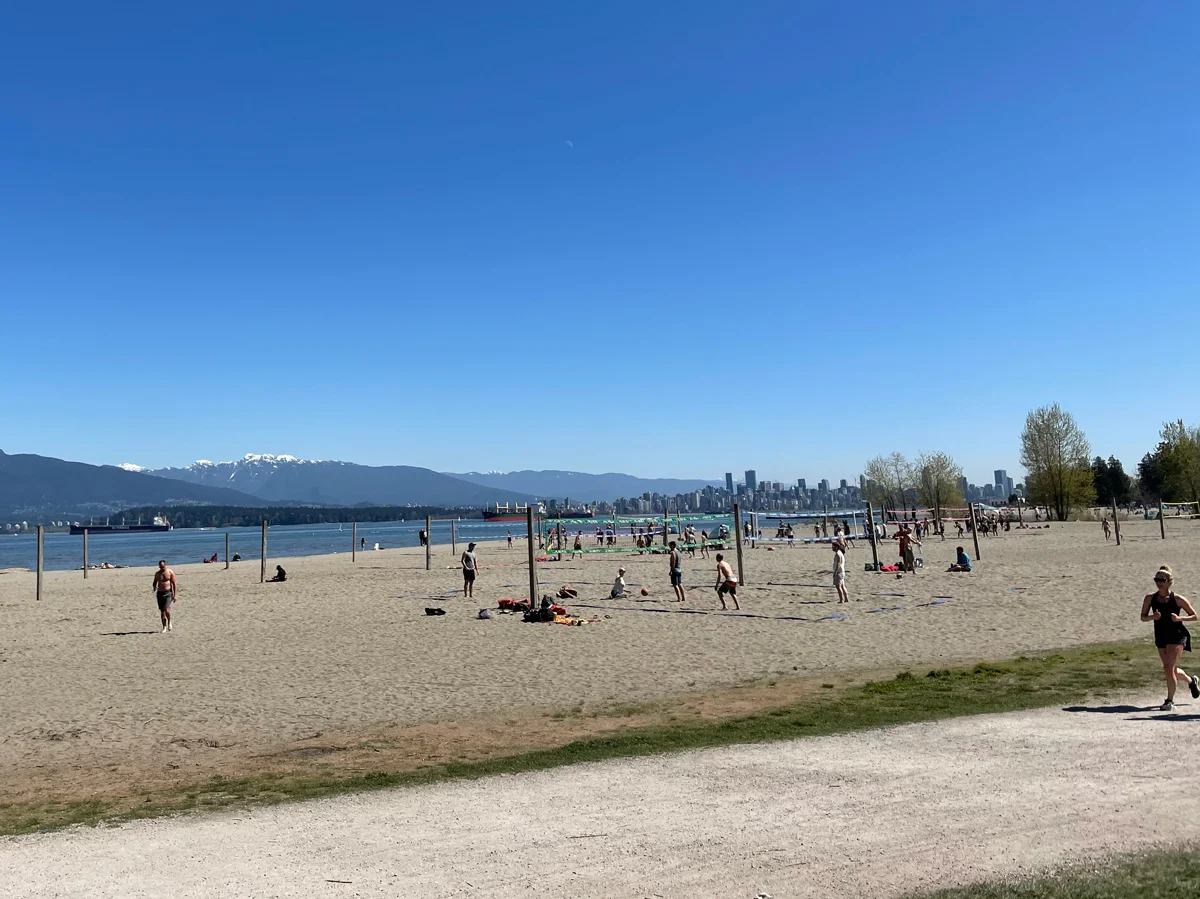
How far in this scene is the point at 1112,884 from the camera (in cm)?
423

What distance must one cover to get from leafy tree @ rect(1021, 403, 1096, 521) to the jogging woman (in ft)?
234

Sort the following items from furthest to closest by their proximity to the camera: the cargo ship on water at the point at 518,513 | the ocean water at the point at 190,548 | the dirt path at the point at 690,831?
1. the ocean water at the point at 190,548
2. the cargo ship on water at the point at 518,513
3. the dirt path at the point at 690,831

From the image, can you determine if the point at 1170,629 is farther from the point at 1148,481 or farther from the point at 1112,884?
the point at 1148,481

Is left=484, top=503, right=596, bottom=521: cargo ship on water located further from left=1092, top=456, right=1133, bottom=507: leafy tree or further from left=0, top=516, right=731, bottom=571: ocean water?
left=1092, top=456, right=1133, bottom=507: leafy tree

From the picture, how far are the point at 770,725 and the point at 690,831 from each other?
10.4ft

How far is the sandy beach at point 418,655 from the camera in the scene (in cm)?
862

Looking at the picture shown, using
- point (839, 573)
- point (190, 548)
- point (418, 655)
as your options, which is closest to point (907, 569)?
point (839, 573)

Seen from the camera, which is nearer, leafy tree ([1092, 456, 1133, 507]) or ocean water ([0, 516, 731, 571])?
ocean water ([0, 516, 731, 571])

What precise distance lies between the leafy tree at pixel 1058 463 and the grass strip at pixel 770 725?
68261 millimetres

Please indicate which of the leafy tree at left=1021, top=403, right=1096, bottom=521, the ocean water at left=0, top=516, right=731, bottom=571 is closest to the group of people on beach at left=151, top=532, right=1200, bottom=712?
the ocean water at left=0, top=516, right=731, bottom=571

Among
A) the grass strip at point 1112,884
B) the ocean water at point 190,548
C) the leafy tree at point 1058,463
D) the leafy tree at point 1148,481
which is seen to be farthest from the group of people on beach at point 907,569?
the leafy tree at point 1148,481

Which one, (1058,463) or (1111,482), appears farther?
(1111,482)

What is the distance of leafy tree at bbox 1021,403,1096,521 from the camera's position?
72.1m

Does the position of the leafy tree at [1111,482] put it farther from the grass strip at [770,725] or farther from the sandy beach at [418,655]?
the grass strip at [770,725]
